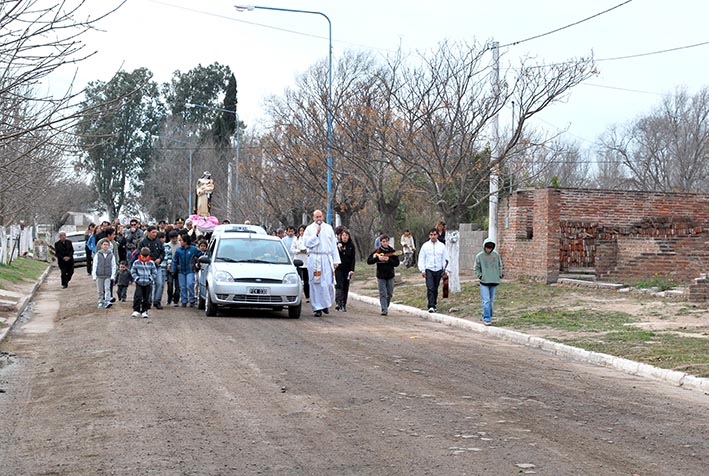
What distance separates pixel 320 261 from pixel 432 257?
92.8 inches

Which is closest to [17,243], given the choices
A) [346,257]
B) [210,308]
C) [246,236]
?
[246,236]

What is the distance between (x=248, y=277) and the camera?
745 inches

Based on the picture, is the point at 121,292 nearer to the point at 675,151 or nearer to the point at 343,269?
the point at 343,269

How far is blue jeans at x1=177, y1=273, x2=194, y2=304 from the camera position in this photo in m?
21.4

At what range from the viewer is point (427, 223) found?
46.6m

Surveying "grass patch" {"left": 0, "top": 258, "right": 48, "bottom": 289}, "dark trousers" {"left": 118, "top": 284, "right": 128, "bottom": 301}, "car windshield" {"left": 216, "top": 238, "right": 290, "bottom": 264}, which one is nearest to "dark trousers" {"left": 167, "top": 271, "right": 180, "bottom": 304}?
"dark trousers" {"left": 118, "top": 284, "right": 128, "bottom": 301}

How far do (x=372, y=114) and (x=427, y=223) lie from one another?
17.4 meters

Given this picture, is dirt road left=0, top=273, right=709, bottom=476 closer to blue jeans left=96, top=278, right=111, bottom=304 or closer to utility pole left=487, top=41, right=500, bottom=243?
blue jeans left=96, top=278, right=111, bottom=304

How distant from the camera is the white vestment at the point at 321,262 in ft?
65.5

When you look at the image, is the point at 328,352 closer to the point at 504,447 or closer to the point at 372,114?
the point at 504,447

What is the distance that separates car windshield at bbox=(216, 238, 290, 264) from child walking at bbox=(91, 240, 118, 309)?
2.31m

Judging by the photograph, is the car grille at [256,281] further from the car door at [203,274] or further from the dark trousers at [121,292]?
the dark trousers at [121,292]

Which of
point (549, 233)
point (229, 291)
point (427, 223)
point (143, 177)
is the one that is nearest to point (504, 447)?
point (229, 291)

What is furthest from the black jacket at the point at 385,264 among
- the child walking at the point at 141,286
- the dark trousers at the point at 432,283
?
the child walking at the point at 141,286
